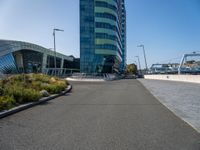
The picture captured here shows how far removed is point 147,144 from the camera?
19.8 feet

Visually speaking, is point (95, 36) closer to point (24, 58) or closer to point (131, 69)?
point (24, 58)

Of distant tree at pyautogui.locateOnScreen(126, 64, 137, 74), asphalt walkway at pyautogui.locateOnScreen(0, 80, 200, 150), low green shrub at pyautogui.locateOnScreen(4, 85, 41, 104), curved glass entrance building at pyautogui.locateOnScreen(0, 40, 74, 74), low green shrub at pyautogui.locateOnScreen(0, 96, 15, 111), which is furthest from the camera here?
distant tree at pyautogui.locateOnScreen(126, 64, 137, 74)

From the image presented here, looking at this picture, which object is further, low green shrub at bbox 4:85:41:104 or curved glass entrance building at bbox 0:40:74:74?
curved glass entrance building at bbox 0:40:74:74

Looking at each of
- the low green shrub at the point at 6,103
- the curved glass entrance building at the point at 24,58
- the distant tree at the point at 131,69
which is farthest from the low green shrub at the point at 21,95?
the distant tree at the point at 131,69

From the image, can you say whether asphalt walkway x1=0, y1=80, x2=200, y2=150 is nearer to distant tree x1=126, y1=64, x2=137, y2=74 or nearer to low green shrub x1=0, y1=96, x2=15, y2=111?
low green shrub x1=0, y1=96, x2=15, y2=111

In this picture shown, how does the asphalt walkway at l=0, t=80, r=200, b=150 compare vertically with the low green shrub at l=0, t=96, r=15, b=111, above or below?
below

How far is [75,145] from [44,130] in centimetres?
176

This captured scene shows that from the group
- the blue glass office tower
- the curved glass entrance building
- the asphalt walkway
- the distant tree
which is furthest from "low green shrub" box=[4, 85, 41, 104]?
the distant tree

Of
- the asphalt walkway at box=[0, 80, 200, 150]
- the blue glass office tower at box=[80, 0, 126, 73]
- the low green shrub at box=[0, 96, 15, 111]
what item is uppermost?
the blue glass office tower at box=[80, 0, 126, 73]

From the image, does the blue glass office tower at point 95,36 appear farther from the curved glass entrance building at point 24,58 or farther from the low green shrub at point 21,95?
the low green shrub at point 21,95

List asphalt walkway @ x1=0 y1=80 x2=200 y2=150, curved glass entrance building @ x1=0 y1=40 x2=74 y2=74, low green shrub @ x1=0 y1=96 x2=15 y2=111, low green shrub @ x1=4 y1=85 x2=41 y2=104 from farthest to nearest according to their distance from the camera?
curved glass entrance building @ x1=0 y1=40 x2=74 y2=74
low green shrub @ x1=4 y1=85 x2=41 y2=104
low green shrub @ x1=0 y1=96 x2=15 y2=111
asphalt walkway @ x1=0 y1=80 x2=200 y2=150

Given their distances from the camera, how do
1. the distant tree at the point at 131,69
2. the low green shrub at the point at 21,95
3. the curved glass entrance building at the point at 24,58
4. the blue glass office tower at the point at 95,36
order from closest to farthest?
the low green shrub at the point at 21,95, the curved glass entrance building at the point at 24,58, the blue glass office tower at the point at 95,36, the distant tree at the point at 131,69

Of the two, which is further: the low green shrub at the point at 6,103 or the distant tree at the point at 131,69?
the distant tree at the point at 131,69

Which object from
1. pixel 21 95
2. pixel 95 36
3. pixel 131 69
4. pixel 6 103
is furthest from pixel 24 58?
pixel 131 69
